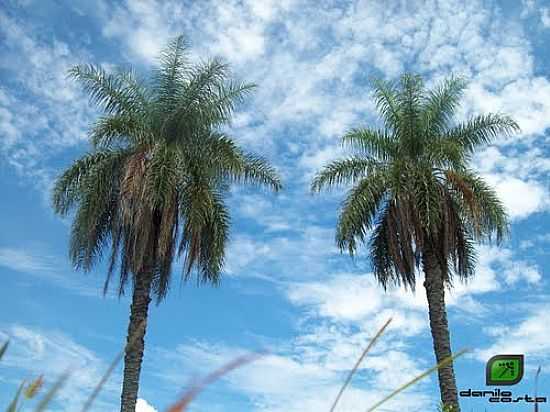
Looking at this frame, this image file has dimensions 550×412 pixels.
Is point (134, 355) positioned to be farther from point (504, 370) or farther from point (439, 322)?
point (504, 370)

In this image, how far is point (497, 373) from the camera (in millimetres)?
15594

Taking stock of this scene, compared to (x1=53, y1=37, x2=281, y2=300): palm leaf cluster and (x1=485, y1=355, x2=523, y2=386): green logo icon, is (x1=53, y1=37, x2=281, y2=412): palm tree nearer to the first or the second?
(x1=53, y1=37, x2=281, y2=300): palm leaf cluster

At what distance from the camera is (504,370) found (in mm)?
15711

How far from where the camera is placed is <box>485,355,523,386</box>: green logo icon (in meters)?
15.3

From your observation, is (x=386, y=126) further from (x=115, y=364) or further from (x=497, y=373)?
(x=115, y=364)

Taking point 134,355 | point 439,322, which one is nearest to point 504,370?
point 439,322

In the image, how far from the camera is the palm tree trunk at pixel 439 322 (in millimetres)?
23891

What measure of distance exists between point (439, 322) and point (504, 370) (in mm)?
9258

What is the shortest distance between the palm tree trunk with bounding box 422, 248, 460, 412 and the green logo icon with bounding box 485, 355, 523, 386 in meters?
7.88

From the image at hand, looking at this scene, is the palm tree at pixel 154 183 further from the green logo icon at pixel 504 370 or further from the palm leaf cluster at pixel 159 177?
the green logo icon at pixel 504 370

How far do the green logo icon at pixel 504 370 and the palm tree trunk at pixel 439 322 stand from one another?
788 cm

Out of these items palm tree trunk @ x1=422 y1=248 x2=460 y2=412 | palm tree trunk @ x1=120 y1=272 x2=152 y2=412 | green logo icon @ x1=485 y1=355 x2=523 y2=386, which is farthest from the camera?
palm tree trunk @ x1=422 y1=248 x2=460 y2=412

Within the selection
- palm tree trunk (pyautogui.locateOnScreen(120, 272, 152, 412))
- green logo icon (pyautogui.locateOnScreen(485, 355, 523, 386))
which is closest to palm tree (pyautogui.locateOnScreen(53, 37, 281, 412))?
palm tree trunk (pyautogui.locateOnScreen(120, 272, 152, 412))

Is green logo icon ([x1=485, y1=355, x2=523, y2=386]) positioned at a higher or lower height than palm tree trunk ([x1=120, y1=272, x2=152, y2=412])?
lower
